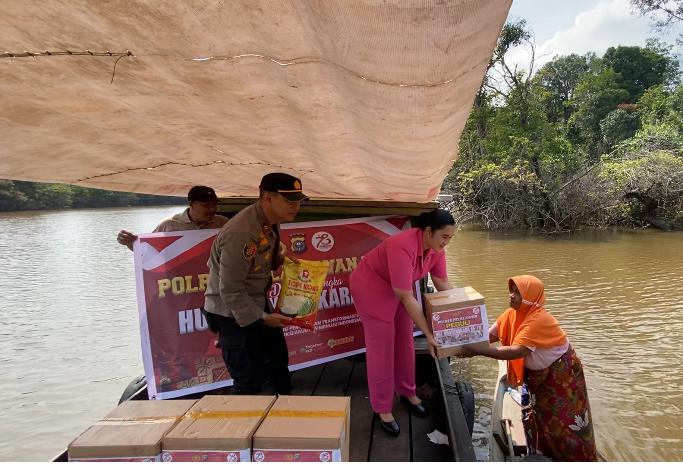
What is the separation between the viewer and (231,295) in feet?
7.73

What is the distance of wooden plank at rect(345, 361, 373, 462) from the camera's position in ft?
8.58

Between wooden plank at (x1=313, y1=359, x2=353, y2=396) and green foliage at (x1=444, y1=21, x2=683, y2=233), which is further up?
green foliage at (x1=444, y1=21, x2=683, y2=233)

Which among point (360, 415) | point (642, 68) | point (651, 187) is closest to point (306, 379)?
point (360, 415)

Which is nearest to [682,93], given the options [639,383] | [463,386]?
[639,383]

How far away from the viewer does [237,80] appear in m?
1.48

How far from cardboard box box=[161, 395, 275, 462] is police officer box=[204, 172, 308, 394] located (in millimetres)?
719

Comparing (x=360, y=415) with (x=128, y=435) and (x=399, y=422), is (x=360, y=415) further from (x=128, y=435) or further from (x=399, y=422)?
(x=128, y=435)

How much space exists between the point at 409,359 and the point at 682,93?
3399 centimetres

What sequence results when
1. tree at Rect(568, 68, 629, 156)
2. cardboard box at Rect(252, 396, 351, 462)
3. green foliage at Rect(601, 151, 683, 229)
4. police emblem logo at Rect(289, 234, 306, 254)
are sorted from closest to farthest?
cardboard box at Rect(252, 396, 351, 462) < police emblem logo at Rect(289, 234, 306, 254) < green foliage at Rect(601, 151, 683, 229) < tree at Rect(568, 68, 629, 156)

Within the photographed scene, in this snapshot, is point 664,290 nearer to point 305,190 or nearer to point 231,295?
point 305,190

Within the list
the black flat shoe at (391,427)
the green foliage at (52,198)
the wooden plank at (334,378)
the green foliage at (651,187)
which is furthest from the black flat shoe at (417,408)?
the green foliage at (52,198)

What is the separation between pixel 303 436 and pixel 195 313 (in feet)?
7.12

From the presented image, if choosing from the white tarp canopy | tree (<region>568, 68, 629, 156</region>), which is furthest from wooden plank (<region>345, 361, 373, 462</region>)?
tree (<region>568, 68, 629, 156</region>)

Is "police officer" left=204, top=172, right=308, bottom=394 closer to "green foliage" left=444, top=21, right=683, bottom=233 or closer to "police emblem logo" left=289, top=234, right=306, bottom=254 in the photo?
"police emblem logo" left=289, top=234, right=306, bottom=254
